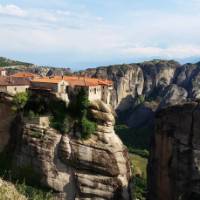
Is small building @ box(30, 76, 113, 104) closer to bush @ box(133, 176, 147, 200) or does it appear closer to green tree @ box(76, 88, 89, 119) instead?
green tree @ box(76, 88, 89, 119)

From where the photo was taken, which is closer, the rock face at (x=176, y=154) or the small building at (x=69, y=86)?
the rock face at (x=176, y=154)

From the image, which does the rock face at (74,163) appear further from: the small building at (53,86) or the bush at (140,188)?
the bush at (140,188)

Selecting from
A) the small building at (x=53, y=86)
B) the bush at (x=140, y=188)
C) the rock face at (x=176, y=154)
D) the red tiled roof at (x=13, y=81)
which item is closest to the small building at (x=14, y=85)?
the red tiled roof at (x=13, y=81)

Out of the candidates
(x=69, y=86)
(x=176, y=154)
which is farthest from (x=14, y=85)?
(x=176, y=154)

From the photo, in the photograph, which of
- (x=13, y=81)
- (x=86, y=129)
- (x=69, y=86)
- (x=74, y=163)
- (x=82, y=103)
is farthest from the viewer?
(x=13, y=81)

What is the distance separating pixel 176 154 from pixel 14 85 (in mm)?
19720

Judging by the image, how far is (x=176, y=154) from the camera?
5028 centimetres

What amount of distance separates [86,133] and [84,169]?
3745 mm

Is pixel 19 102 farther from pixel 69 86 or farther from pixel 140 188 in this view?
pixel 140 188

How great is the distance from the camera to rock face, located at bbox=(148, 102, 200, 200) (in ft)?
158

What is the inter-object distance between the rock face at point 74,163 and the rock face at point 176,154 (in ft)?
11.8

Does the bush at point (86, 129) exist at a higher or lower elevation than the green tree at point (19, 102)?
lower

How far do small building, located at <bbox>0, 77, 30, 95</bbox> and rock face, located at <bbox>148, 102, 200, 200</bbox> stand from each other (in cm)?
1557

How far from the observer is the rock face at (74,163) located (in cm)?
5241
